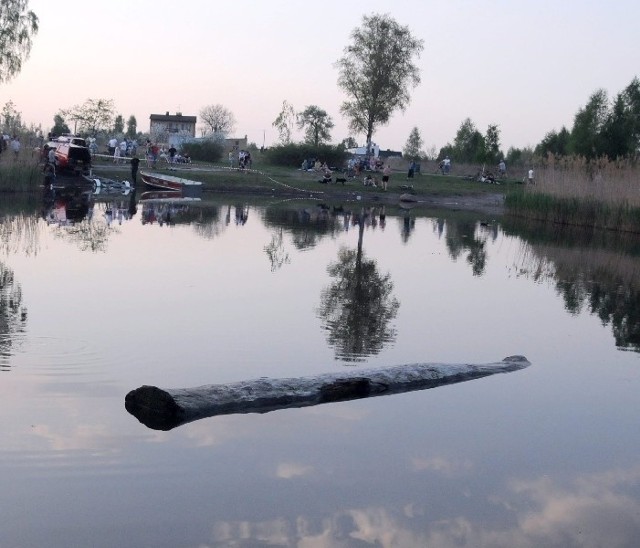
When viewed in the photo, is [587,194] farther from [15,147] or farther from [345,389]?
[345,389]

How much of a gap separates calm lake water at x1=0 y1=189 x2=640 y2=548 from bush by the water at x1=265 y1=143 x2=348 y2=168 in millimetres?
54514

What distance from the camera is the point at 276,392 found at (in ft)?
29.2

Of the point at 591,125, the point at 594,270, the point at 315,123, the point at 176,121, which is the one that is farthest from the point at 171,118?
the point at 594,270

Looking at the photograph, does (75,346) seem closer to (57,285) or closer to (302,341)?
(302,341)

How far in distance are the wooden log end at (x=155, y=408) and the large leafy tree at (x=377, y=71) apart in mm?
71547

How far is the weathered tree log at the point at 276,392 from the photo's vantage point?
27.1ft

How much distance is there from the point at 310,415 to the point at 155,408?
1.36 m

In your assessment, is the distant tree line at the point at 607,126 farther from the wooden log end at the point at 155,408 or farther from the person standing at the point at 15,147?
the wooden log end at the point at 155,408

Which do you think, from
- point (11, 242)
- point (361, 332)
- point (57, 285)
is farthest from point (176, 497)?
point (11, 242)

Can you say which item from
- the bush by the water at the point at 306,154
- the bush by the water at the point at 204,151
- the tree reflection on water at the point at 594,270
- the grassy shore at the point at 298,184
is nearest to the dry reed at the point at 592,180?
the tree reflection on water at the point at 594,270

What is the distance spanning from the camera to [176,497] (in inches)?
268

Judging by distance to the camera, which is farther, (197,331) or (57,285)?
(57,285)

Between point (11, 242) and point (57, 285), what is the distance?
700 centimetres

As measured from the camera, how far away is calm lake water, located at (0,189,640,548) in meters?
6.57
